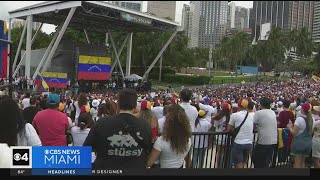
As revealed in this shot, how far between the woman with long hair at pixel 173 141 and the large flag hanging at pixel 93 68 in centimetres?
3210

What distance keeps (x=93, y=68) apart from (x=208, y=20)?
3893 centimetres

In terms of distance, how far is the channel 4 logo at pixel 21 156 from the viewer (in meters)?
3.70

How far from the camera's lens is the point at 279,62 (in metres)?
81.1

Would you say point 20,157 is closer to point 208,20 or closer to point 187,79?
point 187,79

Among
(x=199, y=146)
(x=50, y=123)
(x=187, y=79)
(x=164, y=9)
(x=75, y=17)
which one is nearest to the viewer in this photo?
(x=50, y=123)

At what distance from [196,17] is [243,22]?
4544cm

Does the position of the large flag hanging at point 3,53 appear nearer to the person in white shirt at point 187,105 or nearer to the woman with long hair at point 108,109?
the woman with long hair at point 108,109

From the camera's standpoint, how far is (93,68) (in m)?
36.7

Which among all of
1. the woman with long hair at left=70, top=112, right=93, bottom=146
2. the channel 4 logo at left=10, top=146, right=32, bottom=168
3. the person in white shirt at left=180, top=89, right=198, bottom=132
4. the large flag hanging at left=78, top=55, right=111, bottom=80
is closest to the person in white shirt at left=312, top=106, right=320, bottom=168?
the person in white shirt at left=180, top=89, right=198, bottom=132

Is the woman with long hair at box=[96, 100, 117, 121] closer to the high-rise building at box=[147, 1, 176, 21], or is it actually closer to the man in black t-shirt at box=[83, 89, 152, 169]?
the man in black t-shirt at box=[83, 89, 152, 169]

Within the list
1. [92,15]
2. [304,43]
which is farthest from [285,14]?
[92,15]

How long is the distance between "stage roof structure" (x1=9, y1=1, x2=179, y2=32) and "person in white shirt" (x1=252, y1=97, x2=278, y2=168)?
24562mm

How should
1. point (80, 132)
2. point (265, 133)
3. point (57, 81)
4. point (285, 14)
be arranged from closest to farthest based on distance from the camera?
point (80, 132) → point (265, 133) → point (57, 81) → point (285, 14)

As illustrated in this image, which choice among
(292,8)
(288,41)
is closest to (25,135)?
(292,8)
